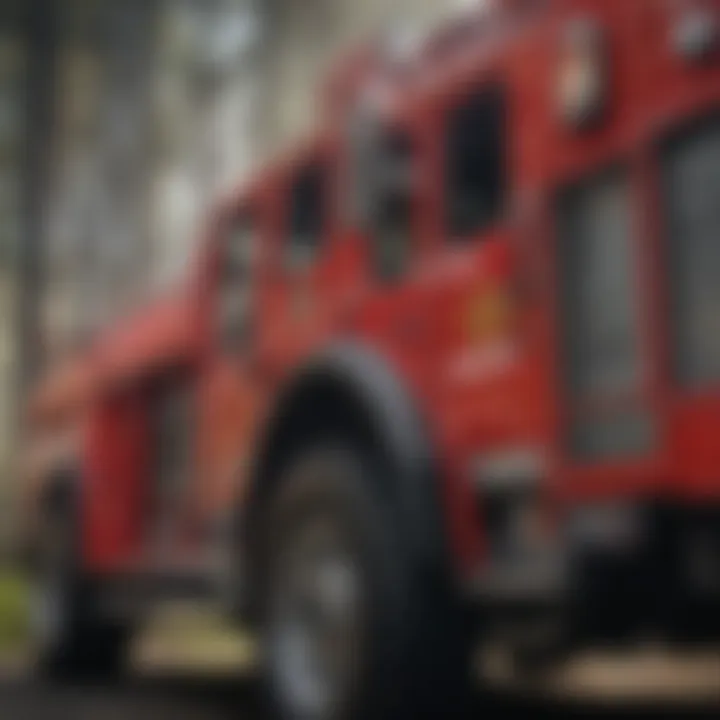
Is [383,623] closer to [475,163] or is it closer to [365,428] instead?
[365,428]

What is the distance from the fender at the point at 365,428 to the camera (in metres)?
5.61

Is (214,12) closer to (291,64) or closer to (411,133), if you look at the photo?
(291,64)

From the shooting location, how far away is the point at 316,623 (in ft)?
20.4

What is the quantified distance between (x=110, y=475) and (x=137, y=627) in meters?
1.32

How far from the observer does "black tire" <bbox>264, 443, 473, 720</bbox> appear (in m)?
5.68

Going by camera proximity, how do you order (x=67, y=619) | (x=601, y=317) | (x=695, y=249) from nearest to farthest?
(x=695, y=249) < (x=601, y=317) < (x=67, y=619)

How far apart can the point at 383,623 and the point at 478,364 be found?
0.80 metres

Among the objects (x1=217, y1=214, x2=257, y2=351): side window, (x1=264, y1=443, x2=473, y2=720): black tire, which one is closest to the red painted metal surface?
Result: (x1=217, y1=214, x2=257, y2=351): side window

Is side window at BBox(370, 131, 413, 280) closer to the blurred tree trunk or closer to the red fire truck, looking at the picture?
the red fire truck

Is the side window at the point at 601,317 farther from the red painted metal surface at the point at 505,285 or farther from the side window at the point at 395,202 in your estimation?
the side window at the point at 395,202

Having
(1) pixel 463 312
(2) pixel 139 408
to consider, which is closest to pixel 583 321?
(1) pixel 463 312

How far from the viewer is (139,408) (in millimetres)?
9133

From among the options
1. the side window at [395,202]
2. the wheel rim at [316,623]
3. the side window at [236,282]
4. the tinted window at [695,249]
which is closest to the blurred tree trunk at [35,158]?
the side window at [236,282]

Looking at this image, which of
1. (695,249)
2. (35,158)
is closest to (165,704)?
(695,249)
